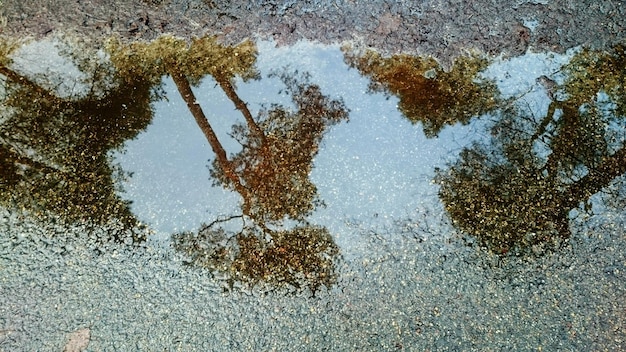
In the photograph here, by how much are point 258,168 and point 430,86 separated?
4.06ft

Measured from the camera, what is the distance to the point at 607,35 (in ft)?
11.8

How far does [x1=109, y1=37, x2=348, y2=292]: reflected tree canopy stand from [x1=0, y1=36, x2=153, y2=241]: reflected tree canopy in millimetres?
245

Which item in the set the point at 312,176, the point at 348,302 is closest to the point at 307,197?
the point at 312,176

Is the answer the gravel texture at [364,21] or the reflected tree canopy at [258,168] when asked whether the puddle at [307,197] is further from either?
the gravel texture at [364,21]

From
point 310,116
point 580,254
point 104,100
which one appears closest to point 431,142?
point 310,116

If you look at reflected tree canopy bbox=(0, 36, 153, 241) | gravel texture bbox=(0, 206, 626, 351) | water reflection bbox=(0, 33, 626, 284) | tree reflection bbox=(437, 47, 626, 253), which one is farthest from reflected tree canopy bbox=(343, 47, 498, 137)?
reflected tree canopy bbox=(0, 36, 153, 241)

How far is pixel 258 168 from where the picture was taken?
124 inches

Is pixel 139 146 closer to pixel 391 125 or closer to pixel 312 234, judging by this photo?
pixel 312 234

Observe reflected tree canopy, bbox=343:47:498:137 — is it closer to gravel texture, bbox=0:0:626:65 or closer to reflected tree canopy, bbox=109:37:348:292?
gravel texture, bbox=0:0:626:65

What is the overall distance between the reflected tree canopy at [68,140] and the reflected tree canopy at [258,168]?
0.24 m

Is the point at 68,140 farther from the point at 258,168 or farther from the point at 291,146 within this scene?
the point at 291,146

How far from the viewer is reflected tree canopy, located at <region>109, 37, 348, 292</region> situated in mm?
2777

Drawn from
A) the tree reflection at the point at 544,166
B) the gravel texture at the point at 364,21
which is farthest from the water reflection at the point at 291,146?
the gravel texture at the point at 364,21

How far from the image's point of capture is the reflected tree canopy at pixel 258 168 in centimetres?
278
